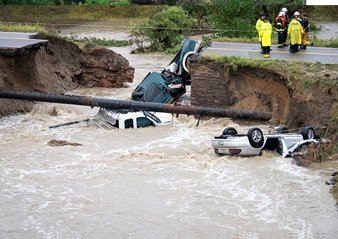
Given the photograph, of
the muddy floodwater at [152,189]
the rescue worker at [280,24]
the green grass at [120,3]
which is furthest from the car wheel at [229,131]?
the green grass at [120,3]

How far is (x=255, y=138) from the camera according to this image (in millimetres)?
17156

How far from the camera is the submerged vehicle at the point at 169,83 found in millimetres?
22609

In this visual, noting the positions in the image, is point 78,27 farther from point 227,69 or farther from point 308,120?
point 308,120

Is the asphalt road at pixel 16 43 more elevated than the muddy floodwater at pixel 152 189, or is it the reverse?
→ the asphalt road at pixel 16 43

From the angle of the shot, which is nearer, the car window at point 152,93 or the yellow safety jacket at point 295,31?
the car window at point 152,93

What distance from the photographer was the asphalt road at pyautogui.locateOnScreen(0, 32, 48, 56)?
2481cm

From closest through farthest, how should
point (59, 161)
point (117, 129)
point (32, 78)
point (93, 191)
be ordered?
point (93, 191) < point (59, 161) < point (117, 129) < point (32, 78)

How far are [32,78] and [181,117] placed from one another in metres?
7.03

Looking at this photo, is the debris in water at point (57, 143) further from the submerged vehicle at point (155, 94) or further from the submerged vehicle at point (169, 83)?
the submerged vehicle at point (169, 83)

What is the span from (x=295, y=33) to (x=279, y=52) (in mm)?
1004

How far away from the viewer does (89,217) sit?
545 inches

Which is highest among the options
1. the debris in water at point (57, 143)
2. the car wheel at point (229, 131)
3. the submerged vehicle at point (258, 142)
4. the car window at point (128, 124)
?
the car wheel at point (229, 131)

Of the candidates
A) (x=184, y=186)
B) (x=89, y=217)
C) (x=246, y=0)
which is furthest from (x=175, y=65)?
(x=246, y=0)

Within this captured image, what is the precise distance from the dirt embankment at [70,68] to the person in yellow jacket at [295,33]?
765cm
